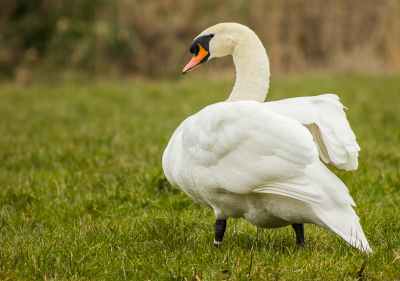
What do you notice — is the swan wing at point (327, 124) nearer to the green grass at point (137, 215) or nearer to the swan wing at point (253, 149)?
the swan wing at point (253, 149)

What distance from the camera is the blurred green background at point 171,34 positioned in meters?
11.2

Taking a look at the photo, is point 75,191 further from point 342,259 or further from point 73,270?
point 342,259

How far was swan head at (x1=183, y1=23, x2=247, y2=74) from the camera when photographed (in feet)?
9.37

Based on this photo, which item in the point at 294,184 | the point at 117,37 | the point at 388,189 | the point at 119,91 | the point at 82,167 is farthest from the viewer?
the point at 117,37

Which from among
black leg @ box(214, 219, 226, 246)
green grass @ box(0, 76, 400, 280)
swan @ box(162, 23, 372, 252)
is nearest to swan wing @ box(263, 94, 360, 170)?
swan @ box(162, 23, 372, 252)

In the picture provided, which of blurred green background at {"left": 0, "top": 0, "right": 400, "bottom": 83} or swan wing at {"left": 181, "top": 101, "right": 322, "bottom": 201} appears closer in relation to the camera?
swan wing at {"left": 181, "top": 101, "right": 322, "bottom": 201}

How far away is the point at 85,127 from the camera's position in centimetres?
618

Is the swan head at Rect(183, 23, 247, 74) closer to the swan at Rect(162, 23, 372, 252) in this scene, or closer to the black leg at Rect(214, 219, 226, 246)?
the swan at Rect(162, 23, 372, 252)

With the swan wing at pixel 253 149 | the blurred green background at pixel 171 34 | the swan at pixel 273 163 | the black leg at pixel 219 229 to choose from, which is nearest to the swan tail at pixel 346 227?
the swan at pixel 273 163

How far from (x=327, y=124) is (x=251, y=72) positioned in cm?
71

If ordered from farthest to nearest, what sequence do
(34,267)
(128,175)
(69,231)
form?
(128,175) < (69,231) < (34,267)

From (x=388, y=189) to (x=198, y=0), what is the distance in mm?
9448

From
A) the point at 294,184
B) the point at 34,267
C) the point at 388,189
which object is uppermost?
the point at 294,184

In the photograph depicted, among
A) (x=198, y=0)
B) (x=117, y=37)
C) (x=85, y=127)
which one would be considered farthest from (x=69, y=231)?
(x=198, y=0)
